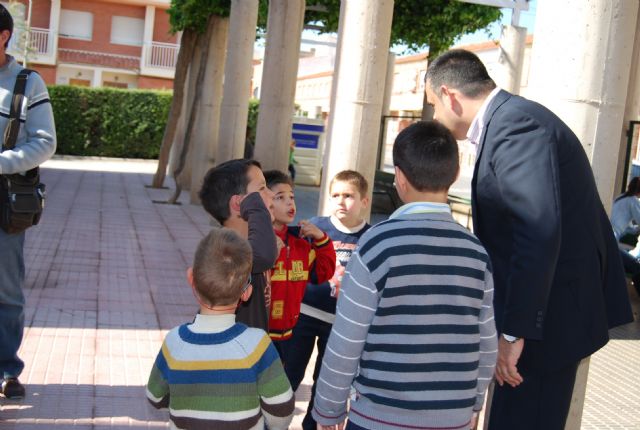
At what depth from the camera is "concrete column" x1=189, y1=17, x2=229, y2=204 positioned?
1636 cm

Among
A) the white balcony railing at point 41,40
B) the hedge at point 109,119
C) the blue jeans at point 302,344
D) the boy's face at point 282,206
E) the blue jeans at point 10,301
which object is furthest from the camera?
the white balcony railing at point 41,40

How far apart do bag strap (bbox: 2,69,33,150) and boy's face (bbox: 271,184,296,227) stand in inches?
53.8

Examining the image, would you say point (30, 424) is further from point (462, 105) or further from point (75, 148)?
point (75, 148)

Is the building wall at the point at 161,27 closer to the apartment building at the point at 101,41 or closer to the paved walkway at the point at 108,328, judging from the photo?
the apartment building at the point at 101,41

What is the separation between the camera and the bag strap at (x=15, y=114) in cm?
446

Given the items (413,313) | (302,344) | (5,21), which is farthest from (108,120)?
(413,313)

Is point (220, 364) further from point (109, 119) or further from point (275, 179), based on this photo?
point (109, 119)

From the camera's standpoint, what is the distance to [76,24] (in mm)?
42969

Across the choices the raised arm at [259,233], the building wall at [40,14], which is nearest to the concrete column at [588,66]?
the raised arm at [259,233]

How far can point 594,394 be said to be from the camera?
617cm

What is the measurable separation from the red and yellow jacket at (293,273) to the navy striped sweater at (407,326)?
1.20m

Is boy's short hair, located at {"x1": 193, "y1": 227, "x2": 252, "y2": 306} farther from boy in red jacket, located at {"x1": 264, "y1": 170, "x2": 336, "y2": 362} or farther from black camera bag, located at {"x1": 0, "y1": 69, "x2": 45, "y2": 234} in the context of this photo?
black camera bag, located at {"x1": 0, "y1": 69, "x2": 45, "y2": 234}

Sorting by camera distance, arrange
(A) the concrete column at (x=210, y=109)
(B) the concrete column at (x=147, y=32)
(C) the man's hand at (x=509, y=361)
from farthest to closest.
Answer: (B) the concrete column at (x=147, y=32) < (A) the concrete column at (x=210, y=109) < (C) the man's hand at (x=509, y=361)

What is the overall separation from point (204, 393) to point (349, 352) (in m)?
0.47
